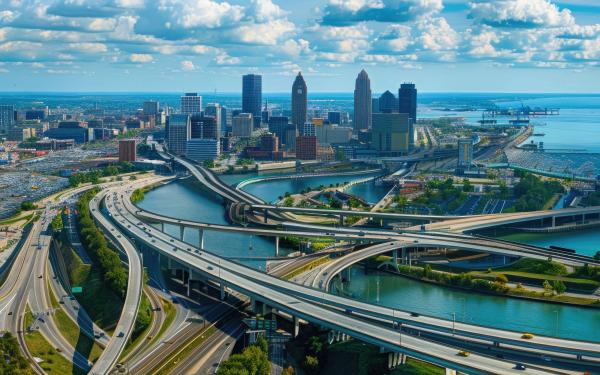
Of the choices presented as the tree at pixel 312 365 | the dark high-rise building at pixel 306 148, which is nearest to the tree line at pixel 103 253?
the tree at pixel 312 365

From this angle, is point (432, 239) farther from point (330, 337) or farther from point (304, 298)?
point (330, 337)

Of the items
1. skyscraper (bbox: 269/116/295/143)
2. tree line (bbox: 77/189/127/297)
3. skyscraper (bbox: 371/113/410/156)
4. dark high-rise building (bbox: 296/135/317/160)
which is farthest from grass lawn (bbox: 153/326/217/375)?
skyscraper (bbox: 269/116/295/143)

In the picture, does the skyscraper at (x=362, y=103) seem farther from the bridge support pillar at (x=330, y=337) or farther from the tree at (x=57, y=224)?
the bridge support pillar at (x=330, y=337)

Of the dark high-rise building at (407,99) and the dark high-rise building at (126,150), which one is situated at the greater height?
the dark high-rise building at (407,99)

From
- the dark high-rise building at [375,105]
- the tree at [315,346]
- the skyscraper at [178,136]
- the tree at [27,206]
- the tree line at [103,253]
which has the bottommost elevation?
the tree at [27,206]

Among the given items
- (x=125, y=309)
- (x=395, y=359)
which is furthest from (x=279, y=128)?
(x=395, y=359)

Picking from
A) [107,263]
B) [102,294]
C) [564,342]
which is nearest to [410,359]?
[564,342]

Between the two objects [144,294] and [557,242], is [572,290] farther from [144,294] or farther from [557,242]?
[144,294]
